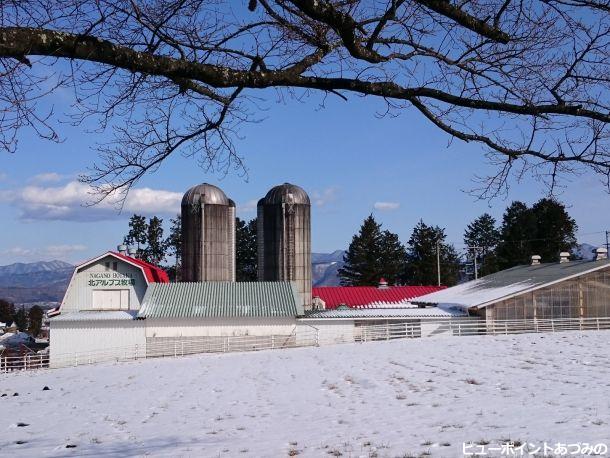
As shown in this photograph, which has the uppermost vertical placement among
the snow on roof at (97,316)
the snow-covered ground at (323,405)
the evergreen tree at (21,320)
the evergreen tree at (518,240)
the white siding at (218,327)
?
the evergreen tree at (518,240)

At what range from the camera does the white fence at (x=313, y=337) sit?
30406 millimetres

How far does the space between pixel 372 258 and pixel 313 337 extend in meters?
42.4

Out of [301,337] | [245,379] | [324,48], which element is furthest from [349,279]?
[324,48]

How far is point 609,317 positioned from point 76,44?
1311 inches

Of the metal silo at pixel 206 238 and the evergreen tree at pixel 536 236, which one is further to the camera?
the evergreen tree at pixel 536 236

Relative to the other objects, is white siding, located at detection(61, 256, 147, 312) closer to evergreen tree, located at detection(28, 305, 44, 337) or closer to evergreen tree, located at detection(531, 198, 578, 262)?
evergreen tree, located at detection(531, 198, 578, 262)

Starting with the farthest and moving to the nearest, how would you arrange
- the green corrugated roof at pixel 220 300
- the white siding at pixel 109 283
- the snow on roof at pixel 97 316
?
the white siding at pixel 109 283 < the green corrugated roof at pixel 220 300 < the snow on roof at pixel 97 316

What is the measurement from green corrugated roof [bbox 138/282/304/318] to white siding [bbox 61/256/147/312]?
1826 millimetres

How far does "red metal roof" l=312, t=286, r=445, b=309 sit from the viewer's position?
1873 inches

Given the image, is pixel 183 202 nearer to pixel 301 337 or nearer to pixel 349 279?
pixel 301 337

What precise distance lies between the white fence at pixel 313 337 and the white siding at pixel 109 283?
3937 mm

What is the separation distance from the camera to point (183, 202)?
39.9 m

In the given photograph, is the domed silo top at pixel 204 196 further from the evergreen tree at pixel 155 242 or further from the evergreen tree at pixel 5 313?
the evergreen tree at pixel 5 313

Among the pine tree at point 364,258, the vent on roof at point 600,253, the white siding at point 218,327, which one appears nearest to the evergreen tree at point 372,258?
the pine tree at point 364,258
